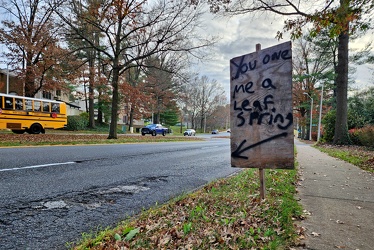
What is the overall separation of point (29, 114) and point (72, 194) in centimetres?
1635

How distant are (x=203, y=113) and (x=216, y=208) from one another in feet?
225

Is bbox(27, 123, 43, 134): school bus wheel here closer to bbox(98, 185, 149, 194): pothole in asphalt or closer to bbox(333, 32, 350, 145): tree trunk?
bbox(98, 185, 149, 194): pothole in asphalt

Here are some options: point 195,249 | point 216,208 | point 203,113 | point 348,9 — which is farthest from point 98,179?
point 203,113

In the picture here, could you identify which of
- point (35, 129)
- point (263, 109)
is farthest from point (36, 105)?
point (263, 109)

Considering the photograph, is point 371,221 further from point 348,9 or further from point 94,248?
point 348,9

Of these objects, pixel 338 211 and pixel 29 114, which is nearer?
pixel 338 211

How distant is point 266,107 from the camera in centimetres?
348

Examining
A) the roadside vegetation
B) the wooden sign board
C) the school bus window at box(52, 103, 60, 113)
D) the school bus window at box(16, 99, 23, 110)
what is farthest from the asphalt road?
the school bus window at box(52, 103, 60, 113)

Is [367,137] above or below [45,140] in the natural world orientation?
above

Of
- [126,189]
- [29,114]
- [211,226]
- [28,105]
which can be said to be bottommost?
[126,189]

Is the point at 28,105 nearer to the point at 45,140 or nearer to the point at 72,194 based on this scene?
the point at 45,140

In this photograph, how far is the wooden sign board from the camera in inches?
132

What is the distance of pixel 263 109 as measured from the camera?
3.50 metres

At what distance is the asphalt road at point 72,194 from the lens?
2709mm
